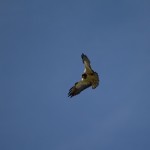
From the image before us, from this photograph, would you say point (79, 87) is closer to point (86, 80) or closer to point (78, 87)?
point (78, 87)

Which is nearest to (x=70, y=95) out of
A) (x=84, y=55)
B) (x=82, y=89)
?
(x=82, y=89)

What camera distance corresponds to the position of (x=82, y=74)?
2939cm

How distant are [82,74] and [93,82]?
0.85 m

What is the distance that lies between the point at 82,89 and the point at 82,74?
0.97 meters

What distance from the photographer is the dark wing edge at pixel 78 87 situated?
97.0ft

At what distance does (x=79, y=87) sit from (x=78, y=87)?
70 mm

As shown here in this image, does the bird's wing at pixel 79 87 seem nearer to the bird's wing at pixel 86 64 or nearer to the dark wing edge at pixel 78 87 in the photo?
A: the dark wing edge at pixel 78 87

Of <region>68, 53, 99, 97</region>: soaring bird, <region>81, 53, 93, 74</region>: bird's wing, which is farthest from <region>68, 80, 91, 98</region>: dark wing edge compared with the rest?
<region>81, 53, 93, 74</region>: bird's wing

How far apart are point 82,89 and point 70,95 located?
85 cm

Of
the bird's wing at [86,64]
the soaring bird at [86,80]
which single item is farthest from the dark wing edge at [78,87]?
the bird's wing at [86,64]

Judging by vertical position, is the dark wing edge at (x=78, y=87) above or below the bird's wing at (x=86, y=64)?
below

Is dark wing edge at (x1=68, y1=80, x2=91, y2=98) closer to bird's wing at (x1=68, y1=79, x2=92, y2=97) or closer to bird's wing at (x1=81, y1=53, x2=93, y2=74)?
bird's wing at (x1=68, y1=79, x2=92, y2=97)

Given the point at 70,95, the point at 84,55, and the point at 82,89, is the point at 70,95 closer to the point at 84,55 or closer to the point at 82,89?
the point at 82,89

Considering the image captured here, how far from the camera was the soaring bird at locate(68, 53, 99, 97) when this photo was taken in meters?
29.0
